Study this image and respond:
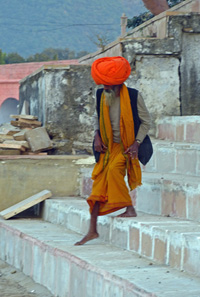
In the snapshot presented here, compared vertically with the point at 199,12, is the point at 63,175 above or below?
below

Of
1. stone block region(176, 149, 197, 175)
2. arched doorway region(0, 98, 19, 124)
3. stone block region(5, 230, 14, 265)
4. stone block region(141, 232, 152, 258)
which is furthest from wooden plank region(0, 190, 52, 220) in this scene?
arched doorway region(0, 98, 19, 124)

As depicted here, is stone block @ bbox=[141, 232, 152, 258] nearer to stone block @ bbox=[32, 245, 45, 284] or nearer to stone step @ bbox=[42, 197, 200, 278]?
stone step @ bbox=[42, 197, 200, 278]

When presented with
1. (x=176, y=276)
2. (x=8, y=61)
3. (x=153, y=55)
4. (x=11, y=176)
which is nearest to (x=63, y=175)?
(x=11, y=176)

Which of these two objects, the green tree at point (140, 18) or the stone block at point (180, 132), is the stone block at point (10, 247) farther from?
the green tree at point (140, 18)

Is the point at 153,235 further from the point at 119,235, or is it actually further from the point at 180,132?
the point at 180,132

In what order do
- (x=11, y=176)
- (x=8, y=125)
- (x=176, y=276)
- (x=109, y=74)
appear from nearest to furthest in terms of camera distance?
(x=176, y=276) → (x=109, y=74) → (x=11, y=176) → (x=8, y=125)

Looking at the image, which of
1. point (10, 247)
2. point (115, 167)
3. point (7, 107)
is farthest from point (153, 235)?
point (7, 107)

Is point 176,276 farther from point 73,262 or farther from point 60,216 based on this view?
point 60,216

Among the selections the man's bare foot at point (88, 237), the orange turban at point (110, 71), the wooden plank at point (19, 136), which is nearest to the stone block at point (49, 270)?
the man's bare foot at point (88, 237)

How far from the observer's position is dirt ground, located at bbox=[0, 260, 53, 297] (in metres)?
4.75

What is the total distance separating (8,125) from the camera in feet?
27.0

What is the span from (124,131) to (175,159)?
1.24 m

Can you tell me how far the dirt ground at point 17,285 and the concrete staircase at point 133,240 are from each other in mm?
68

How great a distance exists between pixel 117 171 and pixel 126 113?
482 mm
